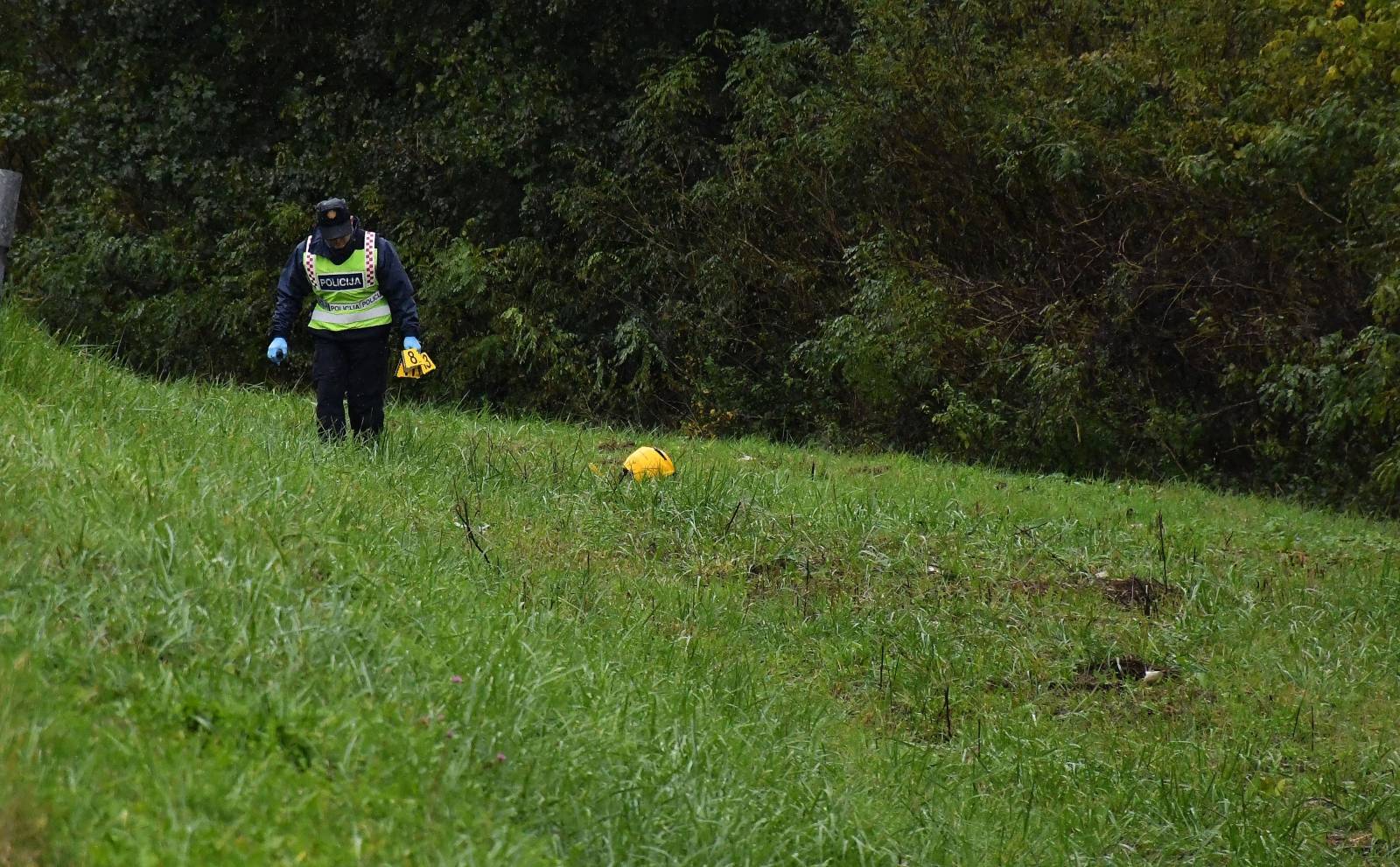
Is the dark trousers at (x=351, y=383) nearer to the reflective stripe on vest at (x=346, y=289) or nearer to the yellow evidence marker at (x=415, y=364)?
the reflective stripe on vest at (x=346, y=289)

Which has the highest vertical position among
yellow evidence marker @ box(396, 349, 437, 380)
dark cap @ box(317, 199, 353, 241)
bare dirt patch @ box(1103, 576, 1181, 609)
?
dark cap @ box(317, 199, 353, 241)

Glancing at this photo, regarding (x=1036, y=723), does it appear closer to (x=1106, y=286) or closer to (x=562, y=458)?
(x=562, y=458)

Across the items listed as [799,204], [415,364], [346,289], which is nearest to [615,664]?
[415,364]

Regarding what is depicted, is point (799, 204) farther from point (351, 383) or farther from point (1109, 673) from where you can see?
point (1109, 673)

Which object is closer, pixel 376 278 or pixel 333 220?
pixel 333 220

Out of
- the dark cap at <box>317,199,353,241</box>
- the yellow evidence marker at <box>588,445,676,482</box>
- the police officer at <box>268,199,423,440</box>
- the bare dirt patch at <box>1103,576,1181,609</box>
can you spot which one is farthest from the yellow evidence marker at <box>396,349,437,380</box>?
the bare dirt patch at <box>1103,576,1181,609</box>

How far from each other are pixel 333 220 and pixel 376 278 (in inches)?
17.2

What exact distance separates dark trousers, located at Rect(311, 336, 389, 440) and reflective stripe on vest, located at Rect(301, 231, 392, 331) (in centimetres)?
14

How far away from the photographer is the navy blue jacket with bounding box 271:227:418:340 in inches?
384

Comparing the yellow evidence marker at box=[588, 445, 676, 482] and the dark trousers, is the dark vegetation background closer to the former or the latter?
the yellow evidence marker at box=[588, 445, 676, 482]

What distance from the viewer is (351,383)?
988 cm

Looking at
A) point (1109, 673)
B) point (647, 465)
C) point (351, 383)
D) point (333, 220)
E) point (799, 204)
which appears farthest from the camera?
point (799, 204)

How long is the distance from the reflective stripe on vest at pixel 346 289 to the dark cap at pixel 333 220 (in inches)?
6.2

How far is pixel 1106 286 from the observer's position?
56.4ft
